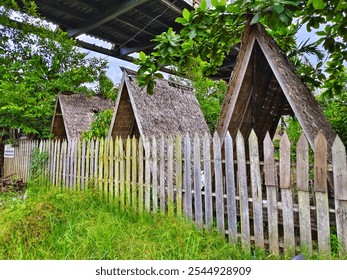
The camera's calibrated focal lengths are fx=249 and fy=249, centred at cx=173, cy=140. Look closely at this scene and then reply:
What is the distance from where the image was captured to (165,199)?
4.38 m

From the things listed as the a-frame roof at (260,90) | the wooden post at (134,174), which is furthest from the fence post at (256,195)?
the wooden post at (134,174)

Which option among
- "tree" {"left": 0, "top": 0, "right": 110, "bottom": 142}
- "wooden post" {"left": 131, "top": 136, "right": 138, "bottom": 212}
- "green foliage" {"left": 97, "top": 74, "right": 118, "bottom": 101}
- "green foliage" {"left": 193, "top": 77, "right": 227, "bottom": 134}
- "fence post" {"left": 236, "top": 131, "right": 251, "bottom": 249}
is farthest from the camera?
"green foliage" {"left": 97, "top": 74, "right": 118, "bottom": 101}

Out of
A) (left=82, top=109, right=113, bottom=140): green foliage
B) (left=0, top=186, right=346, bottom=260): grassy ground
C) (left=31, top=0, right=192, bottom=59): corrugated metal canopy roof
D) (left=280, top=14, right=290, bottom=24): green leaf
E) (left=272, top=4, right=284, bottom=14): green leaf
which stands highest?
(left=31, top=0, right=192, bottom=59): corrugated metal canopy roof

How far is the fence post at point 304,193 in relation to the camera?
278cm

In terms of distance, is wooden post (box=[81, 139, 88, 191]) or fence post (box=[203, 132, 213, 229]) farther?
wooden post (box=[81, 139, 88, 191])

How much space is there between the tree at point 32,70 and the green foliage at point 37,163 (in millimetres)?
1118

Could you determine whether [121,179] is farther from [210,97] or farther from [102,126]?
[210,97]

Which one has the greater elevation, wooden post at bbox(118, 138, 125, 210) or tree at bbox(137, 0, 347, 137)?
tree at bbox(137, 0, 347, 137)

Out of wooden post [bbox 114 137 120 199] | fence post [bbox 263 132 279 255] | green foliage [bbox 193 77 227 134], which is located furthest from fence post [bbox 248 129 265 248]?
green foliage [bbox 193 77 227 134]

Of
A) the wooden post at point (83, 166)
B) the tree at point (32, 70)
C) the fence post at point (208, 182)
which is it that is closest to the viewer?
the fence post at point (208, 182)

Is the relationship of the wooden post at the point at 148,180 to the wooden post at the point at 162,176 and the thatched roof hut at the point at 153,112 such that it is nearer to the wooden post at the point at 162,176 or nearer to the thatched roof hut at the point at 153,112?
the wooden post at the point at 162,176

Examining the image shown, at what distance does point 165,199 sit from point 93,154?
7.76 feet

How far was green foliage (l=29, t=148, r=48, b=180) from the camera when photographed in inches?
313

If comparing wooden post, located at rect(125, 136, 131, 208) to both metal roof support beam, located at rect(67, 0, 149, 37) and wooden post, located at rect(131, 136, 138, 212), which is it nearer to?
wooden post, located at rect(131, 136, 138, 212)
